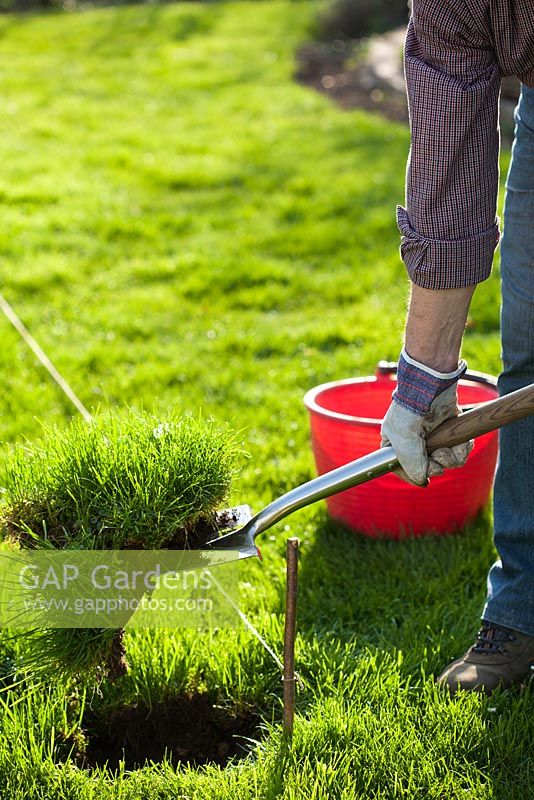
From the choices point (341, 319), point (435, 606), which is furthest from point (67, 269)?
point (435, 606)

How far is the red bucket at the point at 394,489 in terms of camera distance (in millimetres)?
2877

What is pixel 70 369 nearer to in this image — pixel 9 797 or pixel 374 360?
pixel 374 360

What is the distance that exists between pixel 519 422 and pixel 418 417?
0.50 metres

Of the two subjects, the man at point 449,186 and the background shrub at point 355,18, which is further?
the background shrub at point 355,18

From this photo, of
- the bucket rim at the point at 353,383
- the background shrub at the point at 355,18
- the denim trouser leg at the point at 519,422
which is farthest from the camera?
the background shrub at the point at 355,18

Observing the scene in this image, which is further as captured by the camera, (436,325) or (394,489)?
(394,489)

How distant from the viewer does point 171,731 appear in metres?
2.29

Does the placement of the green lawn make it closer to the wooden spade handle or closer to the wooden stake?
the wooden stake

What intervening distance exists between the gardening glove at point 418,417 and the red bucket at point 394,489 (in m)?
0.82

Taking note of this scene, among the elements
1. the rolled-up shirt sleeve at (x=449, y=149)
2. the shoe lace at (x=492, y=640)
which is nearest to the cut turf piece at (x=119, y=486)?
the rolled-up shirt sleeve at (x=449, y=149)

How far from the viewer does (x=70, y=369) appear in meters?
4.10

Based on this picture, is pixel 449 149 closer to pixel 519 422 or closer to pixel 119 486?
pixel 519 422

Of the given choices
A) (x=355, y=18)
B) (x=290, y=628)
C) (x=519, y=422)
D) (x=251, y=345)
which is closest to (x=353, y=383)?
(x=519, y=422)

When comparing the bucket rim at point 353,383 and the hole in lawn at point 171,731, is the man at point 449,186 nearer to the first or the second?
the bucket rim at point 353,383
